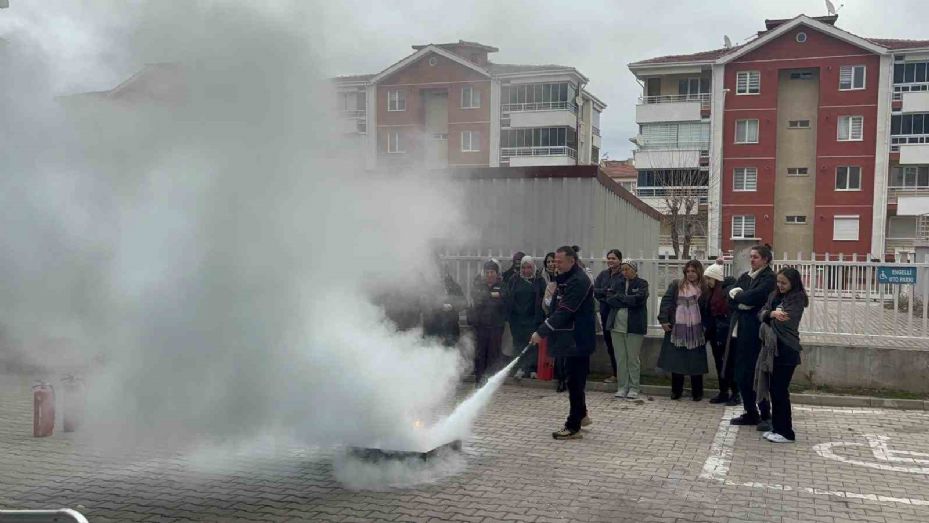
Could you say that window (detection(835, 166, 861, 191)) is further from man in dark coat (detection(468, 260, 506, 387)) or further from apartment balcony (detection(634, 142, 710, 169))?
man in dark coat (detection(468, 260, 506, 387))

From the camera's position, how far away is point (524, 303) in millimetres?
10875

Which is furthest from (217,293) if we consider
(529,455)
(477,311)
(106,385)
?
(477,311)

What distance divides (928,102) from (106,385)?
46440 millimetres

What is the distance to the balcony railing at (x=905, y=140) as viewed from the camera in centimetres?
4181

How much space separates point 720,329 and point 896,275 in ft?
9.73

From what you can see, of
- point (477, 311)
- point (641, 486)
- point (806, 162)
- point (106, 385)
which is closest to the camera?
point (106, 385)

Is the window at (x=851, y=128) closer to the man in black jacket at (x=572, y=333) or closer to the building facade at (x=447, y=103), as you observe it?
the building facade at (x=447, y=103)

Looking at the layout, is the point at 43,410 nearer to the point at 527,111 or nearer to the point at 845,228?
the point at 527,111

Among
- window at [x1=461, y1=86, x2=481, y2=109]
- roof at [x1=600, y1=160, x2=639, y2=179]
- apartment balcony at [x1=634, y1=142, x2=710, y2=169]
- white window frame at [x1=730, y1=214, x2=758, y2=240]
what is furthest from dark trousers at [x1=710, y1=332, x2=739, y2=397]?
roof at [x1=600, y1=160, x2=639, y2=179]

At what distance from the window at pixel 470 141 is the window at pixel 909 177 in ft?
134

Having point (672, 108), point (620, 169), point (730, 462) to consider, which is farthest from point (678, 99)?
point (730, 462)

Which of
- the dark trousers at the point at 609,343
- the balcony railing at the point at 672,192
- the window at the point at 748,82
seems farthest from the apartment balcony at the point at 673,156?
the dark trousers at the point at 609,343

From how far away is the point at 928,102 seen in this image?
134 feet

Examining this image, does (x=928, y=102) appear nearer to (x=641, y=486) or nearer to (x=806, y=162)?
(x=806, y=162)
